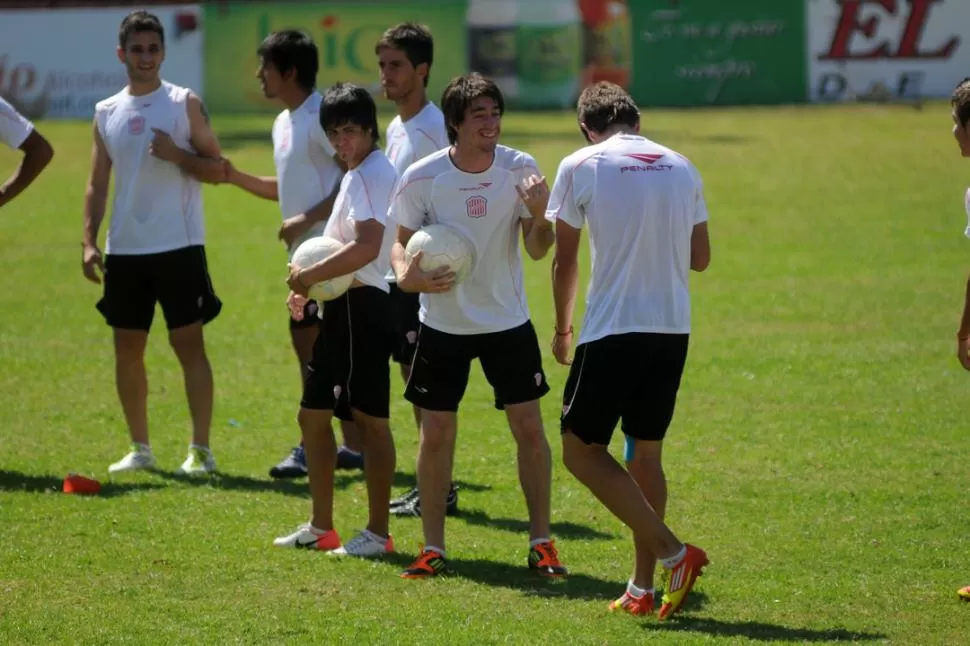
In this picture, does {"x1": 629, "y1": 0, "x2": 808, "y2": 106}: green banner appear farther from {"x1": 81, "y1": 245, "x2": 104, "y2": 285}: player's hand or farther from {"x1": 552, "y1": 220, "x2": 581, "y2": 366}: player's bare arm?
{"x1": 552, "y1": 220, "x2": 581, "y2": 366}: player's bare arm

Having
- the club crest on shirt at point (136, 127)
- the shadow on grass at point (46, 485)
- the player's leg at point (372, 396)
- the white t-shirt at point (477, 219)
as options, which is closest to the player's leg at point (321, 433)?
the player's leg at point (372, 396)

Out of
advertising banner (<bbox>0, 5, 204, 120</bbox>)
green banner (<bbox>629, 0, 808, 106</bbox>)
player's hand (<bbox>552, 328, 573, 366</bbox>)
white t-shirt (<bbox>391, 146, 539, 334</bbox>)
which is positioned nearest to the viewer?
player's hand (<bbox>552, 328, 573, 366</bbox>)

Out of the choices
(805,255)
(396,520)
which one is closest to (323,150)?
(396,520)

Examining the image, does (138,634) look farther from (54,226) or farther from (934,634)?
(54,226)

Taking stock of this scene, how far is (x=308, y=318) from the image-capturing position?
8.56m

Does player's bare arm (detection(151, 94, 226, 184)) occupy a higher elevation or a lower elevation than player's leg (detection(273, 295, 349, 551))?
higher

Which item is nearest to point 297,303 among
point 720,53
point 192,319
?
point 192,319

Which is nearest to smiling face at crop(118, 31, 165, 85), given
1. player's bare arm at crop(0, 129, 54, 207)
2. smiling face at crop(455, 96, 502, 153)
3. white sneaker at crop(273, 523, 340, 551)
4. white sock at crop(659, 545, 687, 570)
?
player's bare arm at crop(0, 129, 54, 207)

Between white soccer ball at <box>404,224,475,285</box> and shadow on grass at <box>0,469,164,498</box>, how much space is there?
2.70 meters

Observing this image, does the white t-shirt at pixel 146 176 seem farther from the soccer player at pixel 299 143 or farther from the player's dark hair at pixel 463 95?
the player's dark hair at pixel 463 95

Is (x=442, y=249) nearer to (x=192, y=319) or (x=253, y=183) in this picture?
(x=253, y=183)

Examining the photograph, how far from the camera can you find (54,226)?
64.4ft

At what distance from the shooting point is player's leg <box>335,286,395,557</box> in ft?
22.9

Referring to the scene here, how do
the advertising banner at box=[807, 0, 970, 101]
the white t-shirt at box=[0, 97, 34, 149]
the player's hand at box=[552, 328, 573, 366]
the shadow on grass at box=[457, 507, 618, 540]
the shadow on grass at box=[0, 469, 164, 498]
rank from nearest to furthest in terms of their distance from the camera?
the player's hand at box=[552, 328, 573, 366], the shadow on grass at box=[457, 507, 618, 540], the shadow on grass at box=[0, 469, 164, 498], the white t-shirt at box=[0, 97, 34, 149], the advertising banner at box=[807, 0, 970, 101]
